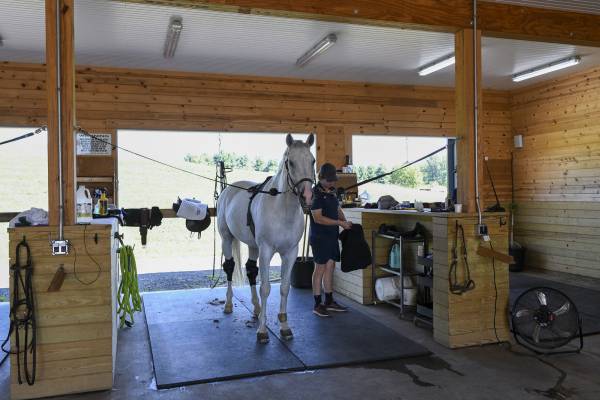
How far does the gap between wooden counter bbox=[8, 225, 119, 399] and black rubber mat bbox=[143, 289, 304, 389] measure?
511 millimetres

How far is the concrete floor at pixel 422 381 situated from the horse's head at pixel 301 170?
139 cm

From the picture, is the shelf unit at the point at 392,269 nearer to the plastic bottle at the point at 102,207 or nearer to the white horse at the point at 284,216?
the white horse at the point at 284,216

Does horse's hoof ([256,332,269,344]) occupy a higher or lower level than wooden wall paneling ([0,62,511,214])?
lower

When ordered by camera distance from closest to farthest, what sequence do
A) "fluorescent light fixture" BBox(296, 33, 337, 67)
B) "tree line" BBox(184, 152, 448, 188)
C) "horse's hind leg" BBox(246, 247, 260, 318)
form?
"horse's hind leg" BBox(246, 247, 260, 318), "fluorescent light fixture" BBox(296, 33, 337, 67), "tree line" BBox(184, 152, 448, 188)

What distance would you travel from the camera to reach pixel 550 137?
8.40m

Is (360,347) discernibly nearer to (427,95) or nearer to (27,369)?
(27,369)

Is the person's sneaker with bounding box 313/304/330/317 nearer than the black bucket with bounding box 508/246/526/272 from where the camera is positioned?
Yes

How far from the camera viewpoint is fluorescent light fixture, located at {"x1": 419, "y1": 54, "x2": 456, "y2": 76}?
22.8 ft

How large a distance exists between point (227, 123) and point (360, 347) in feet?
15.1

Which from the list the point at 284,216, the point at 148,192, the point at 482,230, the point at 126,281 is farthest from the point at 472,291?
the point at 148,192

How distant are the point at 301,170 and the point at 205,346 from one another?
179 cm

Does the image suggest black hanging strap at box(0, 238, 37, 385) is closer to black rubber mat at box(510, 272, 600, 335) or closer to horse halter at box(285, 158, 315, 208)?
horse halter at box(285, 158, 315, 208)

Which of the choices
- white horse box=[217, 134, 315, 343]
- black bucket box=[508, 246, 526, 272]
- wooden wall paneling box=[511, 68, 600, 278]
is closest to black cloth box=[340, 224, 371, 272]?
white horse box=[217, 134, 315, 343]

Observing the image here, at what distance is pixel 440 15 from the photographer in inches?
165
